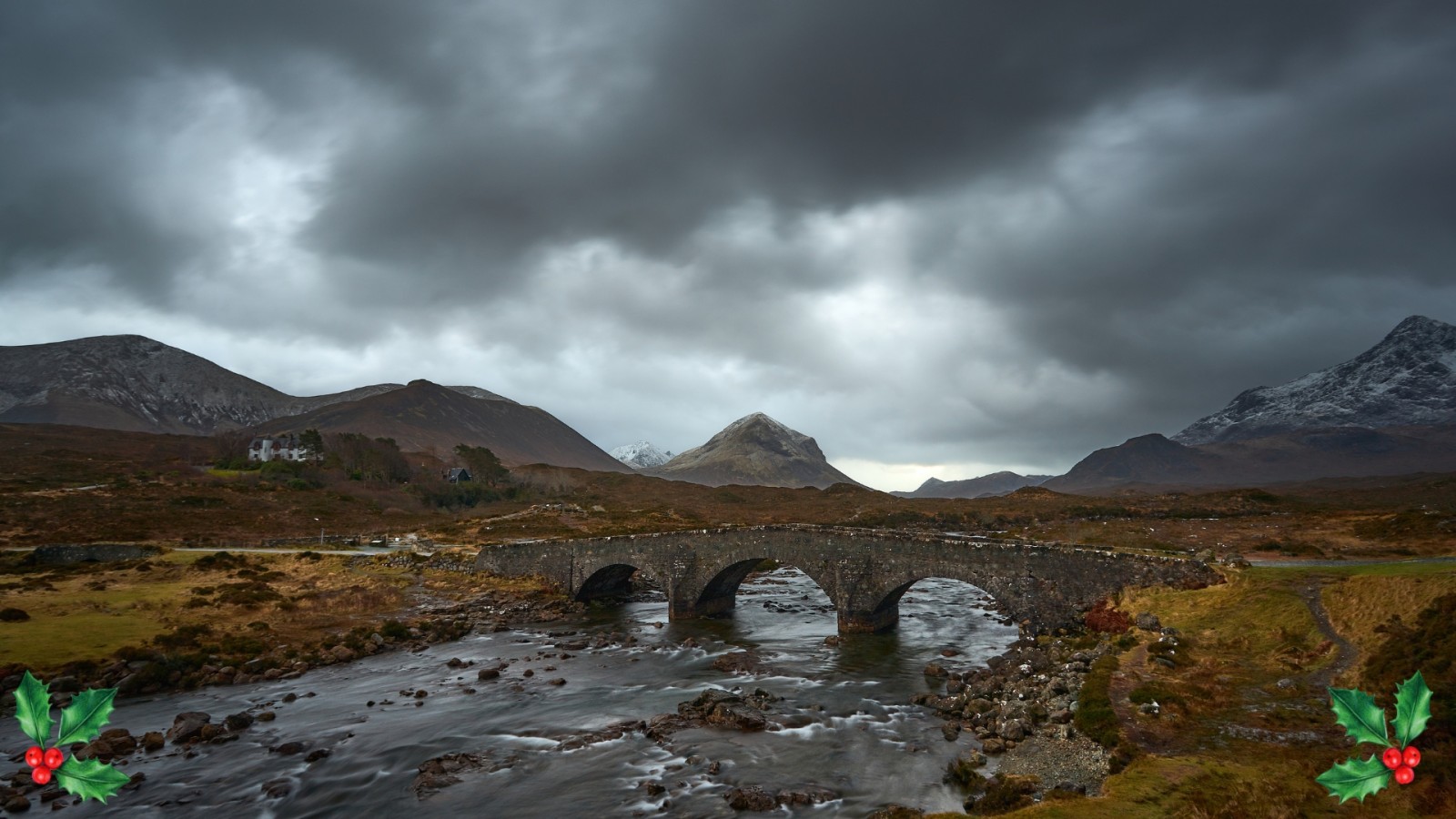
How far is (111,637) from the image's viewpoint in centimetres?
3306

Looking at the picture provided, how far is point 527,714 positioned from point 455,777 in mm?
5697

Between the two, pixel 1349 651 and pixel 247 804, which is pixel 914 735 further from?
pixel 247 804

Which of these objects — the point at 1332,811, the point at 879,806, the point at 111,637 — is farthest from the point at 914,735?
the point at 111,637

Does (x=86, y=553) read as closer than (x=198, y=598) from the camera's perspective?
No

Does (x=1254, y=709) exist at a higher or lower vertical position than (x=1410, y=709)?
lower

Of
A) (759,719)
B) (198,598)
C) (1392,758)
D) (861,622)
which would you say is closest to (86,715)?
(1392,758)

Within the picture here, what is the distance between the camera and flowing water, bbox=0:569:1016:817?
1930cm

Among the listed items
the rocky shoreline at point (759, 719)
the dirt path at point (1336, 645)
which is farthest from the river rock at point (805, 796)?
the dirt path at point (1336, 645)

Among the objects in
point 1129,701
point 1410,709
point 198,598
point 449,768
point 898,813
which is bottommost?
point 449,768

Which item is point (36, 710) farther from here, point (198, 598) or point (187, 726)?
point (198, 598)

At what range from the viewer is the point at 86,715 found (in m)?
4.89

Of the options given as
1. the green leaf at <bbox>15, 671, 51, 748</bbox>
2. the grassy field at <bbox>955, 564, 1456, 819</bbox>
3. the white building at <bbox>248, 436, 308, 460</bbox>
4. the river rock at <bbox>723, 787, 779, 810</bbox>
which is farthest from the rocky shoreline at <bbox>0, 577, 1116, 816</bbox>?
the white building at <bbox>248, 436, 308, 460</bbox>

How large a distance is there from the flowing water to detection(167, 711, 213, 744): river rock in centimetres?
91

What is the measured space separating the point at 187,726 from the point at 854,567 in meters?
29.3
